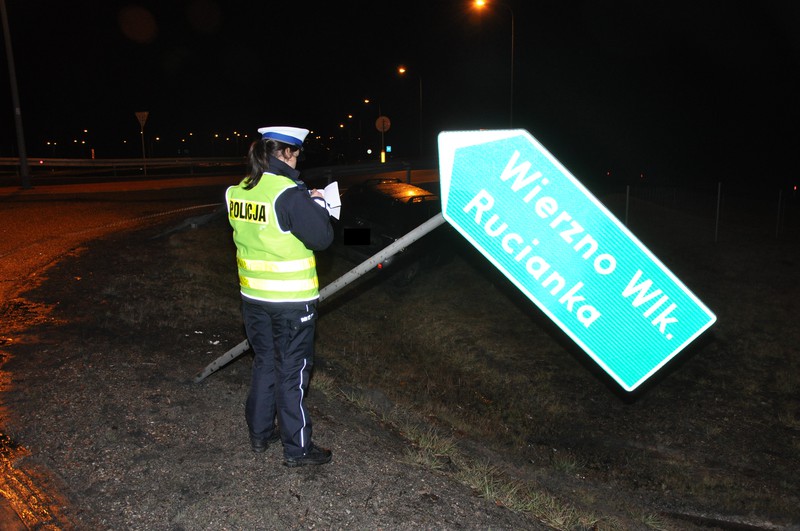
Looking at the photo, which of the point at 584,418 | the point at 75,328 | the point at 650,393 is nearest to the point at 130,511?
the point at 75,328

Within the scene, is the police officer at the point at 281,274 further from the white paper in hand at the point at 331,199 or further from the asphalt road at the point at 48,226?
the asphalt road at the point at 48,226

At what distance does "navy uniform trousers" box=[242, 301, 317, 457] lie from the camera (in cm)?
329

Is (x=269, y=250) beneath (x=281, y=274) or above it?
above

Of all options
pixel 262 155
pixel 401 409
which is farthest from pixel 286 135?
pixel 401 409

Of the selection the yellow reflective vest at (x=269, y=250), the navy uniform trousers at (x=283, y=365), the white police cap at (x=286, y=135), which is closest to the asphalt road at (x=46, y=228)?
the navy uniform trousers at (x=283, y=365)

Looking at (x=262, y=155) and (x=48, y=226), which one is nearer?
(x=262, y=155)

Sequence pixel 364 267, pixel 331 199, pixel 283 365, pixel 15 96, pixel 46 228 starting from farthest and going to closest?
pixel 15 96 → pixel 46 228 → pixel 364 267 → pixel 283 365 → pixel 331 199

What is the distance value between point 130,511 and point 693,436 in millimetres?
5823

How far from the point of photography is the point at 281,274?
10.6 ft

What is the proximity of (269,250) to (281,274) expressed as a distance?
0.45 feet

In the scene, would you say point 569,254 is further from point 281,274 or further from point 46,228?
point 46,228

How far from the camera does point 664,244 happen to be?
41.6 ft

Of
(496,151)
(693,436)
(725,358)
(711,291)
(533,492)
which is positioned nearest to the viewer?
(496,151)

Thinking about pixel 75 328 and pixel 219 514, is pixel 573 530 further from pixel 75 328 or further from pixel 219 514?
pixel 75 328
